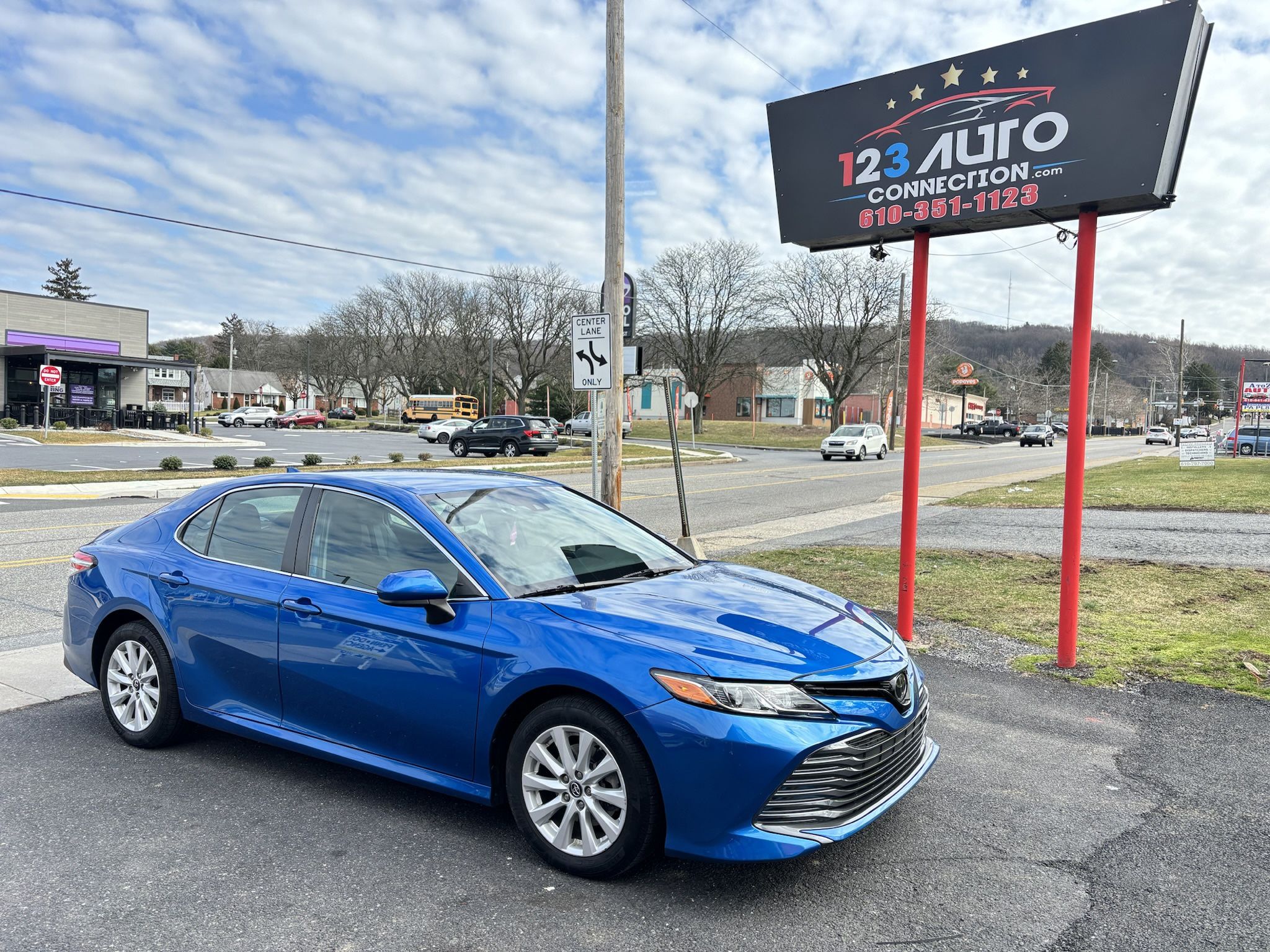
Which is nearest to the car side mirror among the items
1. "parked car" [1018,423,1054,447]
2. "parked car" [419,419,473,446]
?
"parked car" [419,419,473,446]

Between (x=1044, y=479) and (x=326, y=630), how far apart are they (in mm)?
25866

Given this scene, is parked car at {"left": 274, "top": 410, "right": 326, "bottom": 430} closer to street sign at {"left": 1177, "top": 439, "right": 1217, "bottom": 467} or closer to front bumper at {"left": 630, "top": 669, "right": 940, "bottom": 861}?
street sign at {"left": 1177, "top": 439, "right": 1217, "bottom": 467}

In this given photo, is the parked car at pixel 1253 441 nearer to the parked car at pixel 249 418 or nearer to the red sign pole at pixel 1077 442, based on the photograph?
the red sign pole at pixel 1077 442

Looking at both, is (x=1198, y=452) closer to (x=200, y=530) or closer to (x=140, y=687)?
(x=200, y=530)

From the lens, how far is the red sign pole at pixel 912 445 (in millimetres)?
6953

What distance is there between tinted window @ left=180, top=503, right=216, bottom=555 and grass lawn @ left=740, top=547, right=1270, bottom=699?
17.4 ft

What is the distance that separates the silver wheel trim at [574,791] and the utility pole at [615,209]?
7450 mm

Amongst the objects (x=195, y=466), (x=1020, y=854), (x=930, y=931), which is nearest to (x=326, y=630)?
(x=930, y=931)

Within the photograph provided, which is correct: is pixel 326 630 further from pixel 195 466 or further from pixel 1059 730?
pixel 195 466

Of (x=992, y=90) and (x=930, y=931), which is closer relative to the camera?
(x=930, y=931)

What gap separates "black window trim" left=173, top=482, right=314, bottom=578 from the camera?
4316mm

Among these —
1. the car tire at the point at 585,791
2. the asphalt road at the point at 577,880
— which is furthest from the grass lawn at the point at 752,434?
the car tire at the point at 585,791

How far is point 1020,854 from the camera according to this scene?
361 cm

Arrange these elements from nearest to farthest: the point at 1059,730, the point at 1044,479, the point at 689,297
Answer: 1. the point at 1059,730
2. the point at 1044,479
3. the point at 689,297
